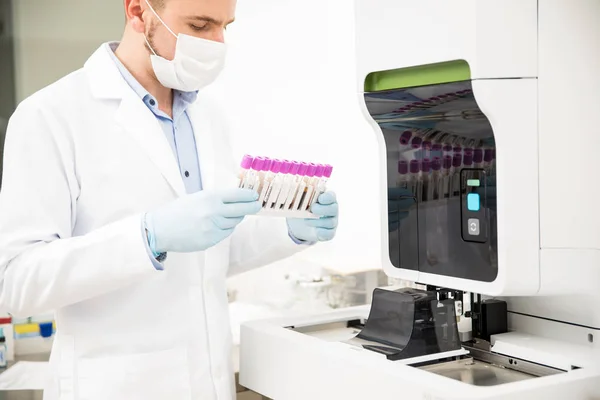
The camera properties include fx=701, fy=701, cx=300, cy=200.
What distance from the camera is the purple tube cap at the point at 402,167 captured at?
1.36 meters

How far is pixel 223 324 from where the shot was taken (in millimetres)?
1504

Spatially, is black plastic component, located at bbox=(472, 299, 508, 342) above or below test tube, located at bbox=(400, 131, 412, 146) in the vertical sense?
below

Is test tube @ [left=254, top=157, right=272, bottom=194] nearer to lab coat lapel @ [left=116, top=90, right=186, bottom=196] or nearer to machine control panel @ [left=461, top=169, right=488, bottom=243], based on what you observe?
lab coat lapel @ [left=116, top=90, right=186, bottom=196]

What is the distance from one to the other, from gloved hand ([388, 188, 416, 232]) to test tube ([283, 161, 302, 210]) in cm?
20

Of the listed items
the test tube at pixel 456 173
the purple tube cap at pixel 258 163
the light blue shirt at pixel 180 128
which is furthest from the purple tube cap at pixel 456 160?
the light blue shirt at pixel 180 128

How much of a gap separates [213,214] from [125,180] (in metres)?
0.23

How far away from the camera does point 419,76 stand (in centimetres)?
124

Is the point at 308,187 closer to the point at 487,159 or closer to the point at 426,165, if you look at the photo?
the point at 426,165

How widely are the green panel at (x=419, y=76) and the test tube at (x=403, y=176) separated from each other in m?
0.15

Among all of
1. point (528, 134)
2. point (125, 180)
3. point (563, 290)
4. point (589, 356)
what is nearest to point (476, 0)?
point (528, 134)

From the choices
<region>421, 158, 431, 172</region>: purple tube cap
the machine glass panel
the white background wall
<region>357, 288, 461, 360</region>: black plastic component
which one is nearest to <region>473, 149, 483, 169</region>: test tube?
the machine glass panel

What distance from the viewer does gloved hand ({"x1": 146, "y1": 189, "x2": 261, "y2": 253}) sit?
4.13ft

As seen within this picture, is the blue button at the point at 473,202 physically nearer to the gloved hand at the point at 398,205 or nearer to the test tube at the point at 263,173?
the gloved hand at the point at 398,205

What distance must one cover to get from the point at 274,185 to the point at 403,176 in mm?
259
